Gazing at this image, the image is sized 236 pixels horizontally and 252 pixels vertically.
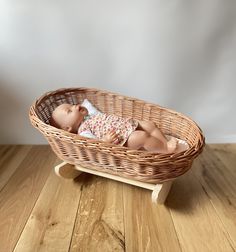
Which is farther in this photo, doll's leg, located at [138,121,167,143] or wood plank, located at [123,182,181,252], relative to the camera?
doll's leg, located at [138,121,167,143]

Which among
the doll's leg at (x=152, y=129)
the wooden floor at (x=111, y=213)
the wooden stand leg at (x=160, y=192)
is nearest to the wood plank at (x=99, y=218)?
the wooden floor at (x=111, y=213)

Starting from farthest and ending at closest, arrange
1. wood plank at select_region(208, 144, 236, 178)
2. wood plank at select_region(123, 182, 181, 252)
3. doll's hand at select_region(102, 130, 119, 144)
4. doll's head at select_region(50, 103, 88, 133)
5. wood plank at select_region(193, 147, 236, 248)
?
wood plank at select_region(208, 144, 236, 178), doll's head at select_region(50, 103, 88, 133), doll's hand at select_region(102, 130, 119, 144), wood plank at select_region(193, 147, 236, 248), wood plank at select_region(123, 182, 181, 252)

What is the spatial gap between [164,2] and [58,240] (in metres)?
1.12

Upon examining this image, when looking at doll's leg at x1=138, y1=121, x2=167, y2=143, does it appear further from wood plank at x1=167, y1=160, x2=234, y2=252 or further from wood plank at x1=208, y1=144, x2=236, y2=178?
wood plank at x1=208, y1=144, x2=236, y2=178

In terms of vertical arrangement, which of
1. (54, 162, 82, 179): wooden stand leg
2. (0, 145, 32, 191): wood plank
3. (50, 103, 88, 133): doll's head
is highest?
(50, 103, 88, 133): doll's head

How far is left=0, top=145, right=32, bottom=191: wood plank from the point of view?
1.29 meters

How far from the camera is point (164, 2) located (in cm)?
143

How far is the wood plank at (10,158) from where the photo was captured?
1288 mm

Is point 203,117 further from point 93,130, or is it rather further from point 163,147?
point 93,130

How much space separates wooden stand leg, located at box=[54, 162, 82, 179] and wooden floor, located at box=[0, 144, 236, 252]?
0.09 ft

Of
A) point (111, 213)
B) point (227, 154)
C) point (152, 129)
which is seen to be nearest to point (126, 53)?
point (152, 129)

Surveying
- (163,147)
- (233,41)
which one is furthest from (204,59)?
(163,147)

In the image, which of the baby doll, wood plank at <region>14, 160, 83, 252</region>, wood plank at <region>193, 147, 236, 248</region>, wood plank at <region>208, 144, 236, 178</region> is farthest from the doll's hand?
wood plank at <region>208, 144, 236, 178</region>

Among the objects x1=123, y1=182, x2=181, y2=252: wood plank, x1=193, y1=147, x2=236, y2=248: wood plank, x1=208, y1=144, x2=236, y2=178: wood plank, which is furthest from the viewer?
x1=208, y1=144, x2=236, y2=178: wood plank
